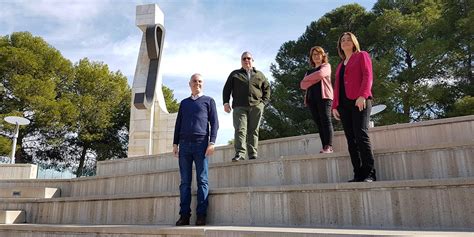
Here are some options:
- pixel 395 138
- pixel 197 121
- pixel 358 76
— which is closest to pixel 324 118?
pixel 358 76

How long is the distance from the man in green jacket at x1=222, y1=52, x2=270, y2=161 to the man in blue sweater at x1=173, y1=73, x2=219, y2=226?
3.10 feet

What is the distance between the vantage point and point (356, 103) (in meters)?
Result: 3.32

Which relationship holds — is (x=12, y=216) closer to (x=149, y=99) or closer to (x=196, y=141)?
(x=196, y=141)

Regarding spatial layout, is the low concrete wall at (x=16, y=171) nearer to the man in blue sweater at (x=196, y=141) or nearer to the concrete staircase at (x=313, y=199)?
the concrete staircase at (x=313, y=199)

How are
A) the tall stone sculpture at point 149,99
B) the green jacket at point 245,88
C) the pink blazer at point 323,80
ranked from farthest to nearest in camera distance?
the tall stone sculpture at point 149,99
the green jacket at point 245,88
the pink blazer at point 323,80

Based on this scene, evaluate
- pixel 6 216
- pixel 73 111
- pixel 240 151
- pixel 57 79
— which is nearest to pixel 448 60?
pixel 240 151

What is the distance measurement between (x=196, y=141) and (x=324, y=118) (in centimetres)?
169

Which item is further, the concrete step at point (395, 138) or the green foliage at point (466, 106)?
the green foliage at point (466, 106)

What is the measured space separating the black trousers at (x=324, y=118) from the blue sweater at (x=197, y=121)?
1.41 metres

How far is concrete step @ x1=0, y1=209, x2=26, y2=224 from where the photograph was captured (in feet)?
15.9

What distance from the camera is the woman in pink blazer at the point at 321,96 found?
171 inches

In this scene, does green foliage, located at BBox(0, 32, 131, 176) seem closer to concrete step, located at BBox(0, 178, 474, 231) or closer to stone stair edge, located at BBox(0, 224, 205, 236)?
stone stair edge, located at BBox(0, 224, 205, 236)

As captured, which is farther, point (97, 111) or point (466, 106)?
point (97, 111)

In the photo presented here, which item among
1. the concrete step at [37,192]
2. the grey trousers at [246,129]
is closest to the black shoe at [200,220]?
the grey trousers at [246,129]
